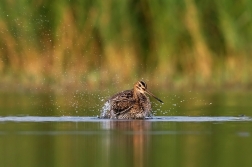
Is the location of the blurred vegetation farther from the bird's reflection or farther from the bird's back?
the bird's reflection

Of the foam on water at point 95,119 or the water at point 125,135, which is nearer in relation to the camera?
the water at point 125,135

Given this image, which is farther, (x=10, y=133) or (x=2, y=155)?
(x=10, y=133)

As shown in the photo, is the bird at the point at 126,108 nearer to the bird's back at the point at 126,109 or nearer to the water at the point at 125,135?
the bird's back at the point at 126,109

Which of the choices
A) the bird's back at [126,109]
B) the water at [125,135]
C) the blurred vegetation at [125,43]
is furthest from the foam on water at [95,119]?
the blurred vegetation at [125,43]

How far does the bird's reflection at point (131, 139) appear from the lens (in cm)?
1117

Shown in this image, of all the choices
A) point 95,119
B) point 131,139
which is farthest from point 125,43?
point 131,139

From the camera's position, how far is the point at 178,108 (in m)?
17.2

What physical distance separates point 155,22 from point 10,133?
7.84 metres

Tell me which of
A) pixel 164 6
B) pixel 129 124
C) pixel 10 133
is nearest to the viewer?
pixel 10 133

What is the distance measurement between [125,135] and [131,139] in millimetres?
383

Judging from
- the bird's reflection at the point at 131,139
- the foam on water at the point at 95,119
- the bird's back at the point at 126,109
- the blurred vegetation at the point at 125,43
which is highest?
the blurred vegetation at the point at 125,43

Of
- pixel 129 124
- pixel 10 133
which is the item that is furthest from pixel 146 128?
pixel 10 133

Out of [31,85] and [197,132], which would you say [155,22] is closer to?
[31,85]

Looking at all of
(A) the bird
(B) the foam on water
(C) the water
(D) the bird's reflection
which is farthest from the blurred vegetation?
(D) the bird's reflection
